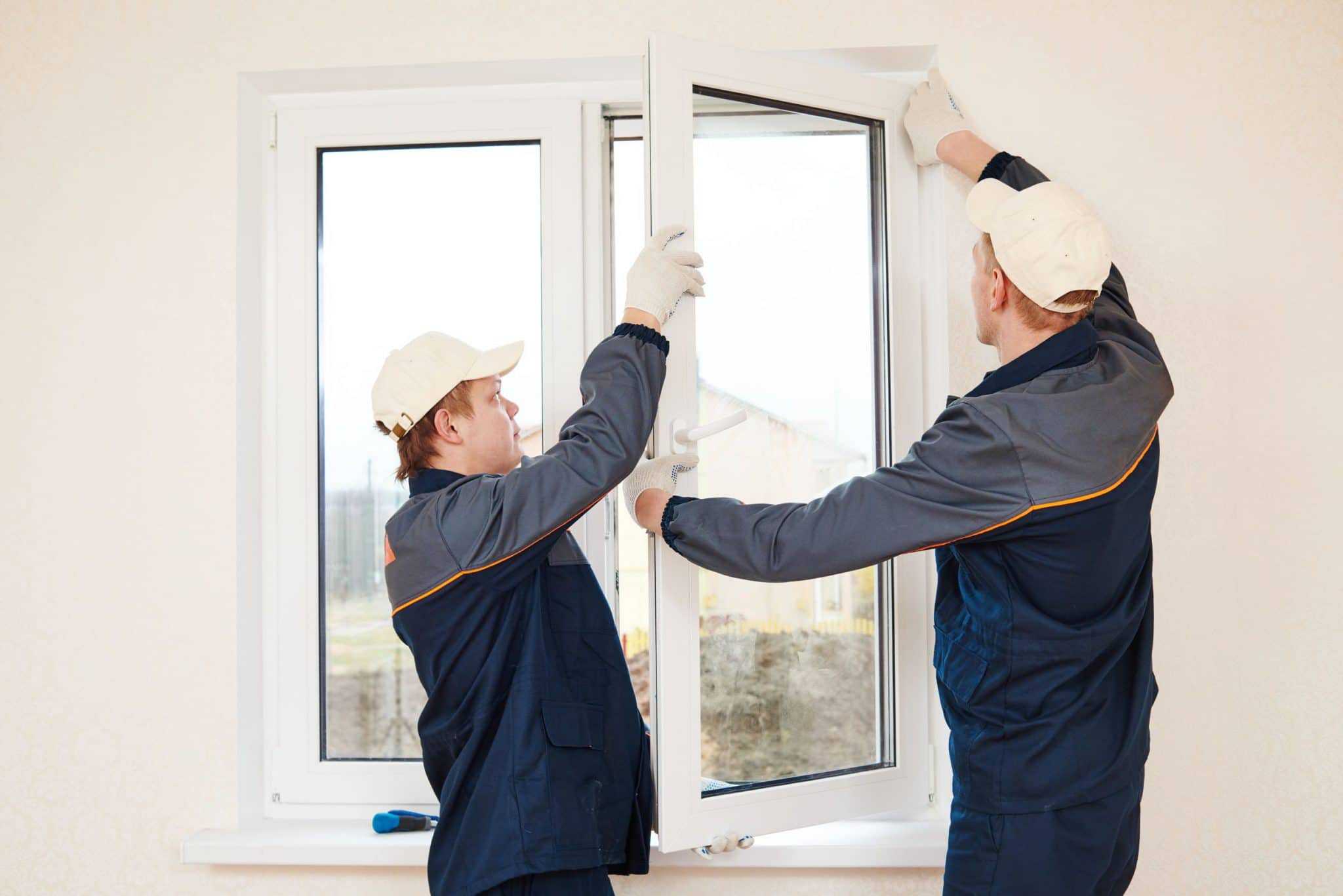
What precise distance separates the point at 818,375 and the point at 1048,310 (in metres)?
0.50

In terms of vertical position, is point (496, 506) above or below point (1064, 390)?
below

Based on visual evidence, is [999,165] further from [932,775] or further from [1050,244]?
[932,775]

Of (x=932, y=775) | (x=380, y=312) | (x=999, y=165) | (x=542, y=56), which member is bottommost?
(x=932, y=775)

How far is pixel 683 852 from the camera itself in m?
1.80

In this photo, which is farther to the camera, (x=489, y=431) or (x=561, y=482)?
(x=489, y=431)

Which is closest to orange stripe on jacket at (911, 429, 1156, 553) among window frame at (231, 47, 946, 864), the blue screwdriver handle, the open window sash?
the open window sash

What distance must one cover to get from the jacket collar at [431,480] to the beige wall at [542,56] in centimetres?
63

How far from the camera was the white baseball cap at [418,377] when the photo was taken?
1.51 m

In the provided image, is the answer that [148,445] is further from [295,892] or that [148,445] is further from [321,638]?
[295,892]

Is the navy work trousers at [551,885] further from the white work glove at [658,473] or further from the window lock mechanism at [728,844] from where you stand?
the white work glove at [658,473]

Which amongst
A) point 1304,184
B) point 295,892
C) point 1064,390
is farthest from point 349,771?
point 1304,184

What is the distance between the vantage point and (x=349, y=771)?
2023 mm

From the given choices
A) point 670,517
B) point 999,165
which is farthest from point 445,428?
point 999,165

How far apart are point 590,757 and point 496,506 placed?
0.42 metres
